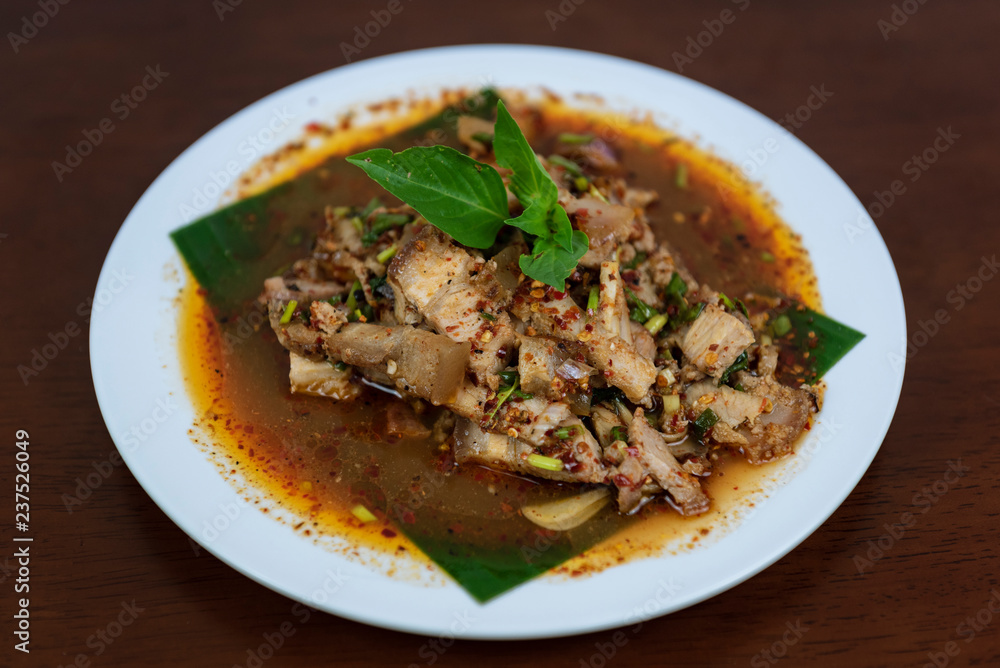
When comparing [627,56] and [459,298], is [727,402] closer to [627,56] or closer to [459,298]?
[459,298]

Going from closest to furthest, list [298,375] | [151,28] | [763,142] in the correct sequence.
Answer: [298,375] < [763,142] < [151,28]

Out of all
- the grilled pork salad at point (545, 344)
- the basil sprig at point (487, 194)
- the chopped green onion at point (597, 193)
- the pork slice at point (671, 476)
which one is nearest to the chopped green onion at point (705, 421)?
the grilled pork salad at point (545, 344)

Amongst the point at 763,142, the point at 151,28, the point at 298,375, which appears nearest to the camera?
the point at 298,375

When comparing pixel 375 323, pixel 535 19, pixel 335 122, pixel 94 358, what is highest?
pixel 535 19

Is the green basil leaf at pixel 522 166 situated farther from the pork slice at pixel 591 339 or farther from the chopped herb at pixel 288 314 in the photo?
the chopped herb at pixel 288 314

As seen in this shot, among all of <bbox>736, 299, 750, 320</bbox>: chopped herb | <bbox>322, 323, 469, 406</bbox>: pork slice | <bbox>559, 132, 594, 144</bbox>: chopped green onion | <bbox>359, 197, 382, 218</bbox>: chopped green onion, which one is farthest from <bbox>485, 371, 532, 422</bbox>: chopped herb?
<bbox>559, 132, 594, 144</bbox>: chopped green onion

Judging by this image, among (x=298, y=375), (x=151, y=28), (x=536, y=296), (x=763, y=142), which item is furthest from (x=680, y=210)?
(x=151, y=28)

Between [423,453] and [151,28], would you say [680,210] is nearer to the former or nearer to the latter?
[423,453]
